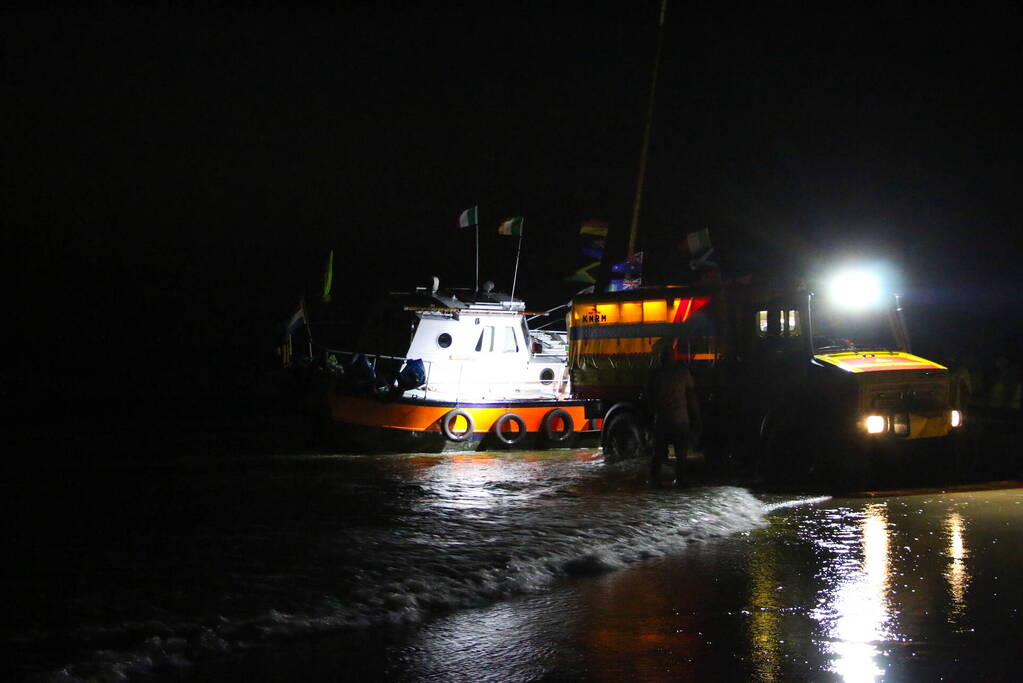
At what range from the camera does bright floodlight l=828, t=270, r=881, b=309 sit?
41.5 ft

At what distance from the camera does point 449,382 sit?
760 inches

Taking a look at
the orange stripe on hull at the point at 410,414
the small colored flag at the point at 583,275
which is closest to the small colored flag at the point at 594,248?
the small colored flag at the point at 583,275

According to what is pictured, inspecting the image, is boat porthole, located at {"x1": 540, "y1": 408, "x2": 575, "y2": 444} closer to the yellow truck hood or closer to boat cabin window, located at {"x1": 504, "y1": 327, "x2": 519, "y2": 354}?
boat cabin window, located at {"x1": 504, "y1": 327, "x2": 519, "y2": 354}

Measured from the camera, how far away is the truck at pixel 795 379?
38.7 ft

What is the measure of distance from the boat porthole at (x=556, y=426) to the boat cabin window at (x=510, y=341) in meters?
1.98

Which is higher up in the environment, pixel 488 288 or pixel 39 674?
pixel 488 288

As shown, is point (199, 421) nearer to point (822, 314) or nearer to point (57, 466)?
point (57, 466)

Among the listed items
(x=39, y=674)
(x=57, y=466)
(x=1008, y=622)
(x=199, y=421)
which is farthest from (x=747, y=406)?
(x=199, y=421)

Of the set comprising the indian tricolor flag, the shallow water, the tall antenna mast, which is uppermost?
the tall antenna mast

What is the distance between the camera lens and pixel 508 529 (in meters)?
9.09

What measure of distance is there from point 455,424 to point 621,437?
3.78 meters

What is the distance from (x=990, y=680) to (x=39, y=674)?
4970 millimetres

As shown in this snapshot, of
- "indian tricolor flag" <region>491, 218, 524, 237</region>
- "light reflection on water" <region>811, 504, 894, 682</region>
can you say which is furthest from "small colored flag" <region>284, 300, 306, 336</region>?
"light reflection on water" <region>811, 504, 894, 682</region>

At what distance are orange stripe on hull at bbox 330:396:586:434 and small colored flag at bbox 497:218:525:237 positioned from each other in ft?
16.0
